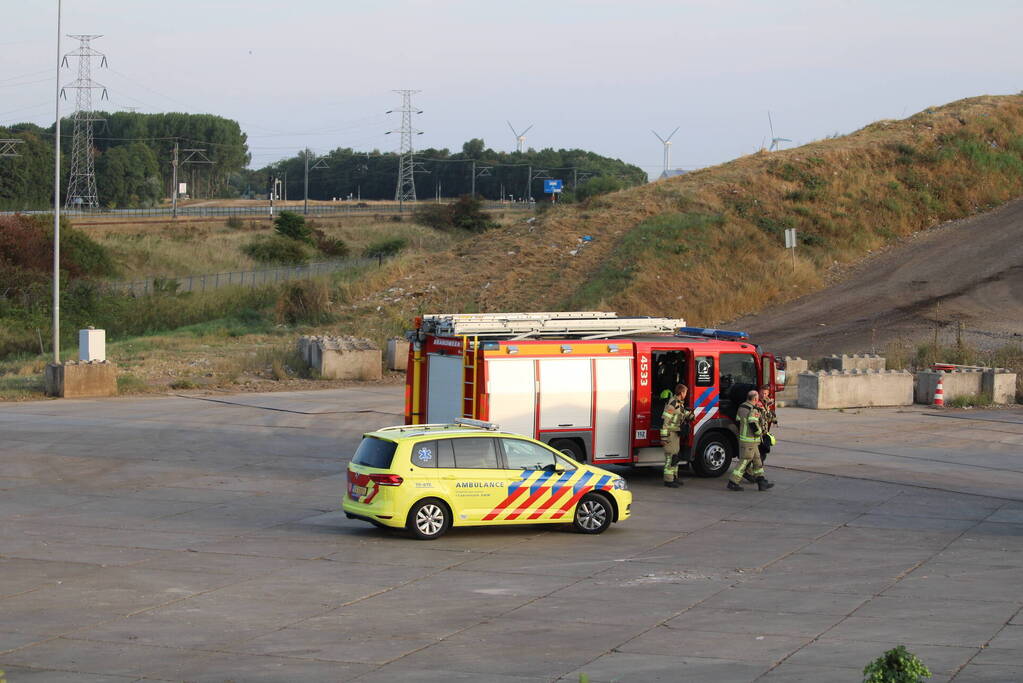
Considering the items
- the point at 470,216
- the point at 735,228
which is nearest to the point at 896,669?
the point at 735,228

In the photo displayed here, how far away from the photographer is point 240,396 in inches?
1277

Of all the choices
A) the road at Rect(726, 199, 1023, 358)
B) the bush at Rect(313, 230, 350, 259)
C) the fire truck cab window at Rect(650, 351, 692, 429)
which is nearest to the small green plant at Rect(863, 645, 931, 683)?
the fire truck cab window at Rect(650, 351, 692, 429)

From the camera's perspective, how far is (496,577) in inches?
535

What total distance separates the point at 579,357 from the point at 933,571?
7252 millimetres

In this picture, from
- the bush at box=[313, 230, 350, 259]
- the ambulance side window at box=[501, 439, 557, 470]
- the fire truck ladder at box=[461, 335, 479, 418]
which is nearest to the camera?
the ambulance side window at box=[501, 439, 557, 470]

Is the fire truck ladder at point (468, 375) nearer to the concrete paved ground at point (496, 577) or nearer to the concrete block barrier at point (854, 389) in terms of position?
the concrete paved ground at point (496, 577)

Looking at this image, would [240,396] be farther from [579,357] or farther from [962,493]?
[962,493]

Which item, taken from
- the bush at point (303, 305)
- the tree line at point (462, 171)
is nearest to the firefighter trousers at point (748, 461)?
the bush at point (303, 305)

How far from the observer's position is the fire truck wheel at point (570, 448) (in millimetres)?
19375

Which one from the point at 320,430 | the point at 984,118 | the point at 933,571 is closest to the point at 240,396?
the point at 320,430

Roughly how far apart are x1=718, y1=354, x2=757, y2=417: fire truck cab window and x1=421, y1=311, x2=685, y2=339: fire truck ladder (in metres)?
1.30

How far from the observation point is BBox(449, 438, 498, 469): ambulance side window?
15602 mm

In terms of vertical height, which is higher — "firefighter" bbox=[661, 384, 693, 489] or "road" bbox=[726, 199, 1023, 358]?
"road" bbox=[726, 199, 1023, 358]

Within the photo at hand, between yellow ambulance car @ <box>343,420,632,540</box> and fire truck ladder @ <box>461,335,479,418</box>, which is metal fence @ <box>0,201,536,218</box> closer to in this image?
fire truck ladder @ <box>461,335,479,418</box>
